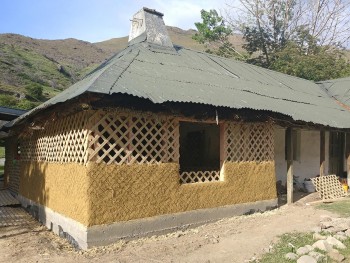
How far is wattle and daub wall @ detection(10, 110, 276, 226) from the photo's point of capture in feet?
18.9

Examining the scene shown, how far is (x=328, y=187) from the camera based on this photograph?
10.3 meters

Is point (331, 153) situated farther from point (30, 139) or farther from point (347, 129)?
point (30, 139)

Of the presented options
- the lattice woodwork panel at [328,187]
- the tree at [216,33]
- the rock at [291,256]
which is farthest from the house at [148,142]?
the tree at [216,33]

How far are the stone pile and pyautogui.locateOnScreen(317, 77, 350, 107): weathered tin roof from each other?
26.1 ft

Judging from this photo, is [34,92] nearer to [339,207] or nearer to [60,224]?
[60,224]

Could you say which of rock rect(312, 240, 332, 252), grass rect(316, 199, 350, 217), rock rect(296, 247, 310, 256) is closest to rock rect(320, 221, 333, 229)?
rock rect(312, 240, 332, 252)

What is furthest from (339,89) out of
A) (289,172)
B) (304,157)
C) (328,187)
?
(289,172)

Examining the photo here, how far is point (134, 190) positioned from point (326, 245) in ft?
10.6

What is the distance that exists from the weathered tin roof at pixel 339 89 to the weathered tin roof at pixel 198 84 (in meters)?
1.34

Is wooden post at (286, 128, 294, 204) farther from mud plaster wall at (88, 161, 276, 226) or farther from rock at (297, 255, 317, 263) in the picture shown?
rock at (297, 255, 317, 263)

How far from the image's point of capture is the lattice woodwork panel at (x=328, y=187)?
10.1 meters

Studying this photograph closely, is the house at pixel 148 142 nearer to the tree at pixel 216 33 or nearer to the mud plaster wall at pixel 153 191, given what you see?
the mud plaster wall at pixel 153 191

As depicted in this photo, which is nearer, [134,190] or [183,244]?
[183,244]

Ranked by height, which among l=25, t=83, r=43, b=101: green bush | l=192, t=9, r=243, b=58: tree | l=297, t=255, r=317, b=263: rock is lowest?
l=297, t=255, r=317, b=263: rock
